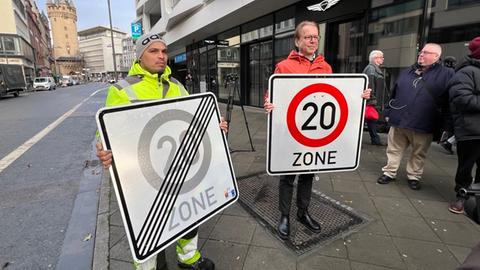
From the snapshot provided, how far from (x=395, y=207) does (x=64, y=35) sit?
401ft

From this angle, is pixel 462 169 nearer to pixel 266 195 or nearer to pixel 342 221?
pixel 342 221

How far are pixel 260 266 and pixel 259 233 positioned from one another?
48cm

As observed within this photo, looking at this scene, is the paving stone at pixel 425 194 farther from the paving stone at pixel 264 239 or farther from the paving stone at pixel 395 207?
the paving stone at pixel 264 239

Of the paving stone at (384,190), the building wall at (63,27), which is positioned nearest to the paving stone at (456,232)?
the paving stone at (384,190)

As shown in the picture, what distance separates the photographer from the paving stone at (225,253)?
2.39 m

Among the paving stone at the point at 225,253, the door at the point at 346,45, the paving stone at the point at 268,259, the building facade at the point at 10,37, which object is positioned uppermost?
the building facade at the point at 10,37

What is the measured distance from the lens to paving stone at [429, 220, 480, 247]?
265 centimetres

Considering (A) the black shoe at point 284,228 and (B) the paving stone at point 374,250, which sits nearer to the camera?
(B) the paving stone at point 374,250

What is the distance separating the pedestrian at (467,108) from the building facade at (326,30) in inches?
126

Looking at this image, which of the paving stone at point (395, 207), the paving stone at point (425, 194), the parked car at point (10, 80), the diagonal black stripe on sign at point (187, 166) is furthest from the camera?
the parked car at point (10, 80)

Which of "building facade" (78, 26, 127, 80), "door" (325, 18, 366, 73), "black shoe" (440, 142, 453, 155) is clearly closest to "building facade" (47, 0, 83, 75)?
"building facade" (78, 26, 127, 80)

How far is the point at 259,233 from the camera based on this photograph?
9.23ft

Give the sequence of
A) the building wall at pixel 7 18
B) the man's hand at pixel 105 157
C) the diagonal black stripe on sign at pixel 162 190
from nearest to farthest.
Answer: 1. the man's hand at pixel 105 157
2. the diagonal black stripe on sign at pixel 162 190
3. the building wall at pixel 7 18


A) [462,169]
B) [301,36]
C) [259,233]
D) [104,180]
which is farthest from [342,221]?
[104,180]
